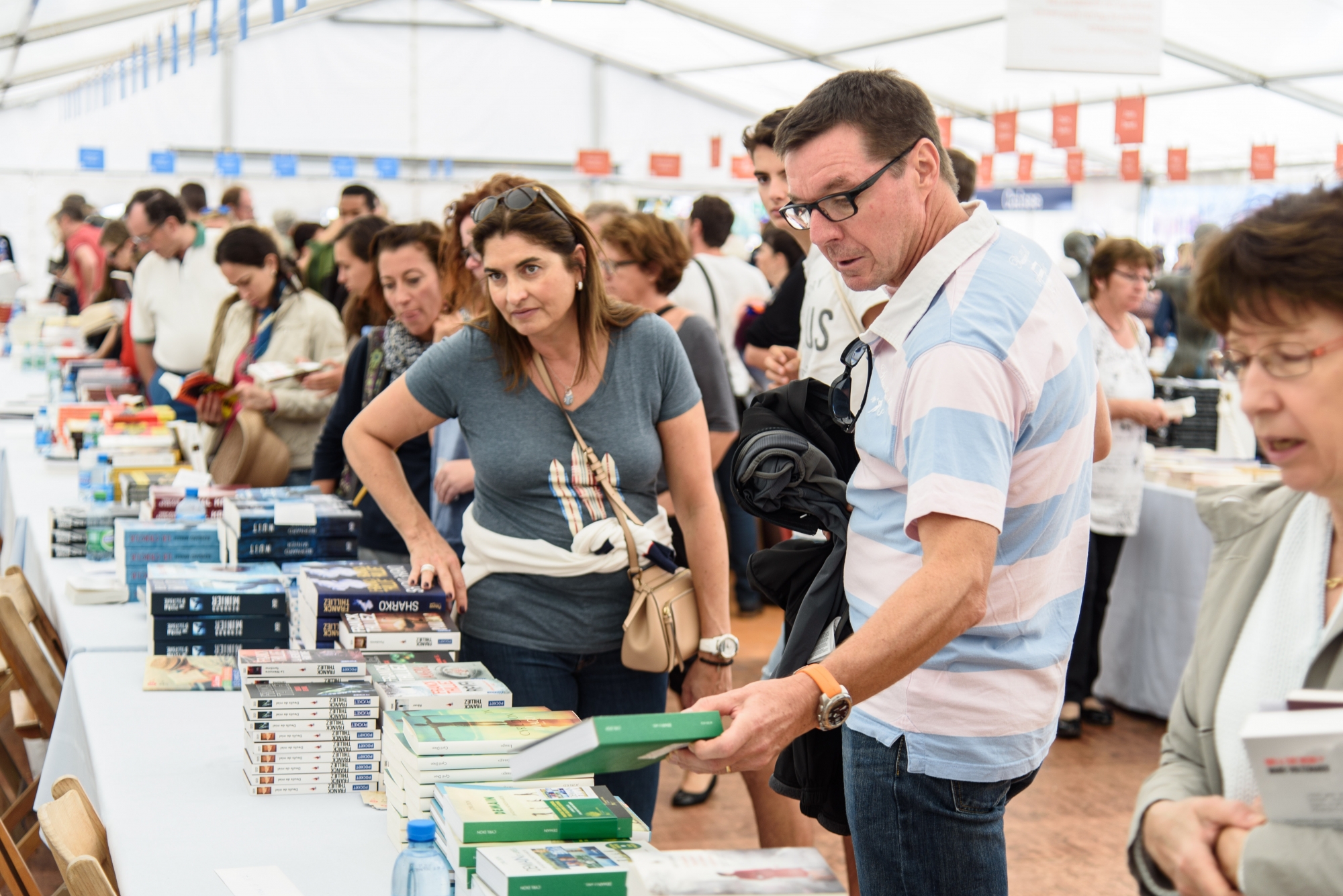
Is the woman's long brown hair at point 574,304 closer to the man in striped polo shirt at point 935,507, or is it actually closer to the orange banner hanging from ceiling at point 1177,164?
the man in striped polo shirt at point 935,507

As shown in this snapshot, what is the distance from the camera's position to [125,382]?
6.24m

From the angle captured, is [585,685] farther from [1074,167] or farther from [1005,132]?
[1074,167]

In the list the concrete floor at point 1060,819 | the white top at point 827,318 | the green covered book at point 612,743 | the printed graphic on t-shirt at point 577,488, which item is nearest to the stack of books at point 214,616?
the printed graphic on t-shirt at point 577,488

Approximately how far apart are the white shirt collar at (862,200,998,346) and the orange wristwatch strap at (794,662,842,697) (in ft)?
1.29

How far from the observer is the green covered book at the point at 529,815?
1.45m

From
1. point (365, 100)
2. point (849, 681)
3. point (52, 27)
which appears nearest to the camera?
point (849, 681)

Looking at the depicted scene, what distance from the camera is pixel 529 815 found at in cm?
148

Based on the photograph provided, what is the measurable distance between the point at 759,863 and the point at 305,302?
376 centimetres

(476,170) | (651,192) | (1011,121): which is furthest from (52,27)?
(651,192)

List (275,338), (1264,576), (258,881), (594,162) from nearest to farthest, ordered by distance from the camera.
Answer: (1264,576)
(258,881)
(275,338)
(594,162)

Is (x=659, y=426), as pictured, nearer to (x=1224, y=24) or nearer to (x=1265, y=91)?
(x=1224, y=24)

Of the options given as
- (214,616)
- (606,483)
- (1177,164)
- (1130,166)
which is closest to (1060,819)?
(606,483)

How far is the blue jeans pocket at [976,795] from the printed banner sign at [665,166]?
559 inches

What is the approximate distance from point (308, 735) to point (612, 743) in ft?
3.39
